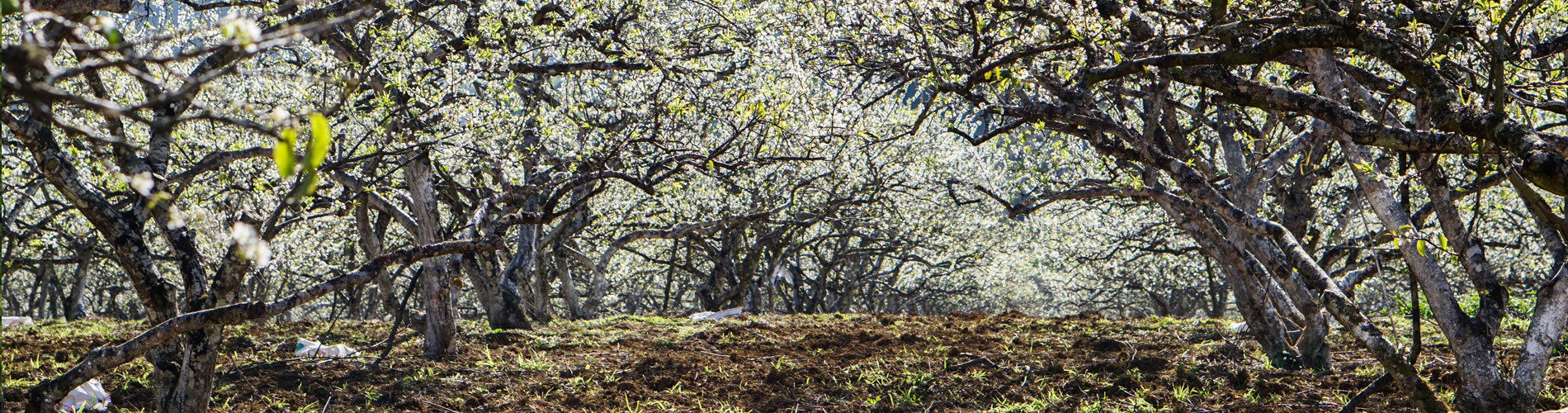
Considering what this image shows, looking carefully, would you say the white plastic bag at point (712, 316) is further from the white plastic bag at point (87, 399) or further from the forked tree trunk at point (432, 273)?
the white plastic bag at point (87, 399)

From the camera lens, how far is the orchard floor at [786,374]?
261 inches

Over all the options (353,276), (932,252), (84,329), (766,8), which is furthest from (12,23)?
(932,252)

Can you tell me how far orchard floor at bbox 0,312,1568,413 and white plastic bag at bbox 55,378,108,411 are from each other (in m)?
0.17

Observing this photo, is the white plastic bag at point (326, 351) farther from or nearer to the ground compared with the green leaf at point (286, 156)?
farther from the ground

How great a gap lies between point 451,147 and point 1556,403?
7.63 metres

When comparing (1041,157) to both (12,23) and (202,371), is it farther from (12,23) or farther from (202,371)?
(12,23)

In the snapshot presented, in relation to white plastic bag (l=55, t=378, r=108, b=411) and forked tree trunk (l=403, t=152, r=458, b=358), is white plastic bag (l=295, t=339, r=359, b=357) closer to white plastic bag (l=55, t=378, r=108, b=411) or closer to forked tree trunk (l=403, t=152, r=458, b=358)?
forked tree trunk (l=403, t=152, r=458, b=358)

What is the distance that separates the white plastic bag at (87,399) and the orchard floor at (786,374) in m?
0.17

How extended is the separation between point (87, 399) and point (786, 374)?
4835 mm

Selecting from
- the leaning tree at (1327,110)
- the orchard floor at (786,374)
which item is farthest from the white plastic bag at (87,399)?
the leaning tree at (1327,110)

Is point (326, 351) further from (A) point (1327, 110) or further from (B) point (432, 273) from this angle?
(A) point (1327, 110)

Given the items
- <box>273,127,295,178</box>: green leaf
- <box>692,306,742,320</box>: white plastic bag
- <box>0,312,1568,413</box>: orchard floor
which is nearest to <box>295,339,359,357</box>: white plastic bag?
<box>0,312,1568,413</box>: orchard floor

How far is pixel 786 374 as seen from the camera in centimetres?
778

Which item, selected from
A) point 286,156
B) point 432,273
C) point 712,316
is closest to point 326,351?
point 432,273
